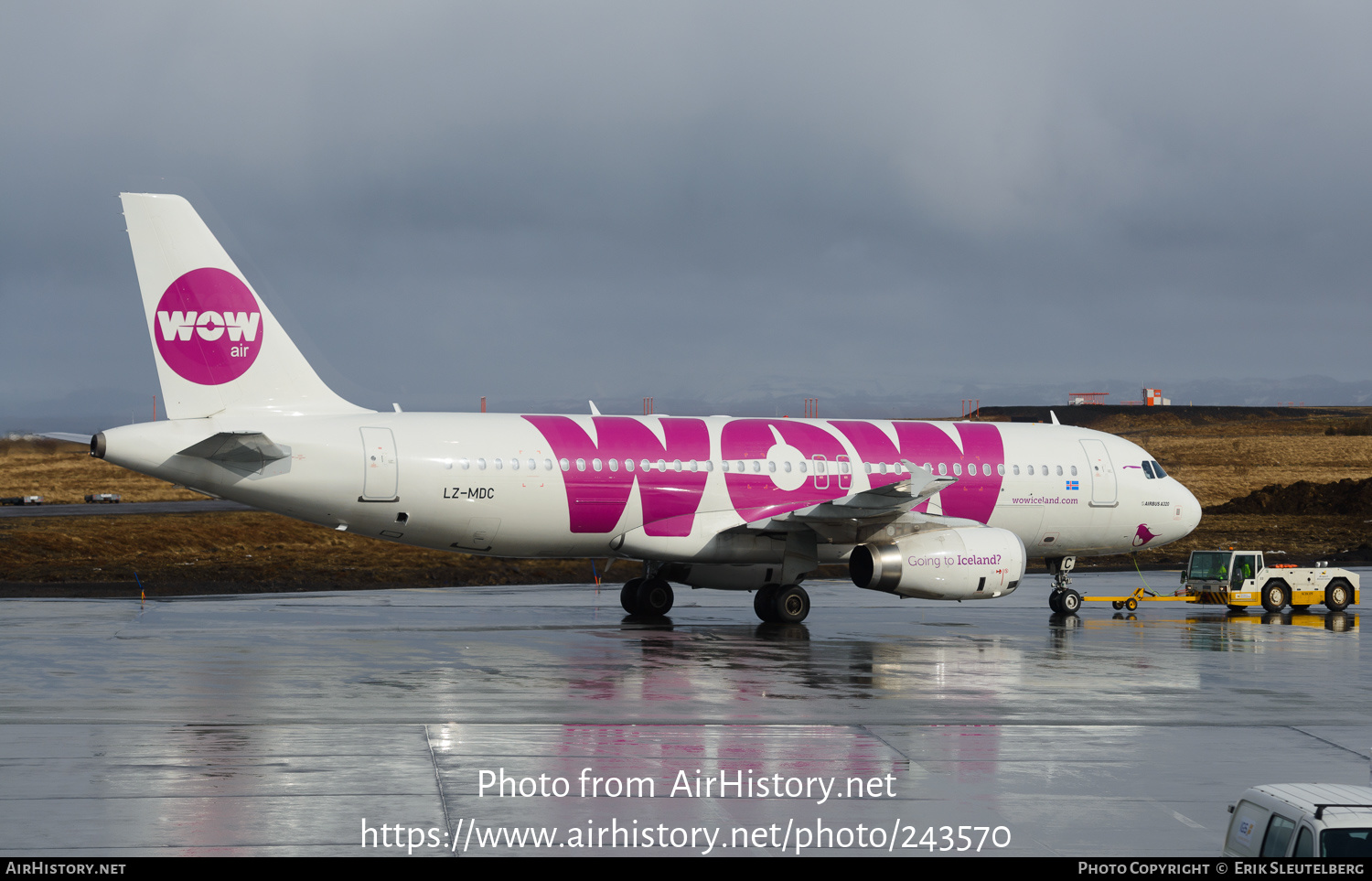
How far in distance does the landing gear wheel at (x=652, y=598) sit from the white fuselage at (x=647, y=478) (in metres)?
1.07

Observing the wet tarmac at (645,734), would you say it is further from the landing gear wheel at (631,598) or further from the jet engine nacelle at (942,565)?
the landing gear wheel at (631,598)

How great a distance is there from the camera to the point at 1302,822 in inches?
306

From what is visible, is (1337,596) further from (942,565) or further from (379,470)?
(379,470)

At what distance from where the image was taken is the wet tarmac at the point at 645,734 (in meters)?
11.0

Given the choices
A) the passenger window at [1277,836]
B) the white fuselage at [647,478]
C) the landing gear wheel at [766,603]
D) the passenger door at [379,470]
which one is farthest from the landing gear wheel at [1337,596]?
the passenger window at [1277,836]

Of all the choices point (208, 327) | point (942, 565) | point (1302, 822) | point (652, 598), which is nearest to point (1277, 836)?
point (1302, 822)

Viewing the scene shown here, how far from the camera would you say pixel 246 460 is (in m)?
24.7

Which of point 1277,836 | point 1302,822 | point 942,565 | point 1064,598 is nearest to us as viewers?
point 1302,822

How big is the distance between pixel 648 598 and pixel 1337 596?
17500 mm

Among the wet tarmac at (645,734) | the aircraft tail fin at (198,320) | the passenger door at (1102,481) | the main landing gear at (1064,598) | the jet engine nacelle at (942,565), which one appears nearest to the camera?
the wet tarmac at (645,734)

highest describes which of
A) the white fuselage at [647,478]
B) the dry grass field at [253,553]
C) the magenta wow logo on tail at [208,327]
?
the magenta wow logo on tail at [208,327]

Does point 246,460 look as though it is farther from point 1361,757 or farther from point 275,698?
point 1361,757

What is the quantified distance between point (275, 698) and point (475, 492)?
944cm
